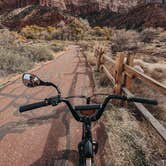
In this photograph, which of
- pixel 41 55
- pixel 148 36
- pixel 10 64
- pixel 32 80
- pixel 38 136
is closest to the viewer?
pixel 32 80

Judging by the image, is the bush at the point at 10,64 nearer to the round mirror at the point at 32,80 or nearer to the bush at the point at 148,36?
the round mirror at the point at 32,80

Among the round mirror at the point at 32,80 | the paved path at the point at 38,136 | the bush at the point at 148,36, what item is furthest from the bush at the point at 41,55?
the bush at the point at 148,36

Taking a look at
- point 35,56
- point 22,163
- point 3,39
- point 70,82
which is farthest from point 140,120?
point 3,39

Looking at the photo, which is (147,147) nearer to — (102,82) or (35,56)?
(102,82)

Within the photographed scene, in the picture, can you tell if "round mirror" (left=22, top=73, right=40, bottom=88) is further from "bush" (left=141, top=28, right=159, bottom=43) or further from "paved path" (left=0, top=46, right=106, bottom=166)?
"bush" (left=141, top=28, right=159, bottom=43)

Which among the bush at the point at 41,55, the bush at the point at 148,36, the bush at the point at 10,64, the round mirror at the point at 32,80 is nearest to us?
the round mirror at the point at 32,80

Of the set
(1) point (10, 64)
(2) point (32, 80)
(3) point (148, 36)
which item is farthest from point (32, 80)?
(3) point (148, 36)

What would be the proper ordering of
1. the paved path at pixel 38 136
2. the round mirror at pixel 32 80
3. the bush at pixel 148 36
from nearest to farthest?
the round mirror at pixel 32 80 < the paved path at pixel 38 136 < the bush at pixel 148 36

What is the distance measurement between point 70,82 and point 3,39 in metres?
7.83

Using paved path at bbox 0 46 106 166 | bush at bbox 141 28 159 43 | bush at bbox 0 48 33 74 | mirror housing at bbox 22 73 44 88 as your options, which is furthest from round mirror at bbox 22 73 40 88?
bush at bbox 141 28 159 43

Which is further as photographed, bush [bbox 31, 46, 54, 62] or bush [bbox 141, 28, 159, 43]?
bush [bbox 141, 28, 159, 43]

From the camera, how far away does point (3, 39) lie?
38.2 feet

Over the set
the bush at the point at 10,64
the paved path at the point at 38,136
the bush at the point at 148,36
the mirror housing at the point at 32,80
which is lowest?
the paved path at the point at 38,136

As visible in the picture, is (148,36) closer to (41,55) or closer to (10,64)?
(41,55)
